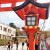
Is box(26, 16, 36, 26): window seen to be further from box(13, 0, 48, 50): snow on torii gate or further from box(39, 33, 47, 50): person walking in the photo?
box(39, 33, 47, 50): person walking

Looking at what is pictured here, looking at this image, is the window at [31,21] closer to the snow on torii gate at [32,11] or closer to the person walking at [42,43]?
the snow on torii gate at [32,11]

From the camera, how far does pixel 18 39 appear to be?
201cm

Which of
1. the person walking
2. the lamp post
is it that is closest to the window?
the lamp post

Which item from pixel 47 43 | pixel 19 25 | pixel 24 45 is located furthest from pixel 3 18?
pixel 47 43

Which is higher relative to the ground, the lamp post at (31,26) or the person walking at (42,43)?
the lamp post at (31,26)

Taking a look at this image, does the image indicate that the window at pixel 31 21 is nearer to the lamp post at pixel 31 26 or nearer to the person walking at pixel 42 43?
the lamp post at pixel 31 26

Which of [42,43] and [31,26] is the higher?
[31,26]

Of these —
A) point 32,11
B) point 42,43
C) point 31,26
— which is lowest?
point 42,43

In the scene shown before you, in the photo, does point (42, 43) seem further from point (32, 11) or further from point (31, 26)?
point (32, 11)

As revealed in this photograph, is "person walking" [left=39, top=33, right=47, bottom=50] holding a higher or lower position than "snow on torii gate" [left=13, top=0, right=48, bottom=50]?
lower

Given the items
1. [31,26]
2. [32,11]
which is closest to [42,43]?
[31,26]

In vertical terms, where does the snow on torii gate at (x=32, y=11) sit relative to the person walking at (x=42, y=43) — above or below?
above

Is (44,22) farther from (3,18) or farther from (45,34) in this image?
(3,18)

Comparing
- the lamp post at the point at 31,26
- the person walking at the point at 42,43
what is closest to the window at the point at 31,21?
the lamp post at the point at 31,26
